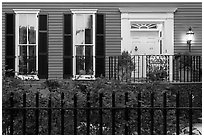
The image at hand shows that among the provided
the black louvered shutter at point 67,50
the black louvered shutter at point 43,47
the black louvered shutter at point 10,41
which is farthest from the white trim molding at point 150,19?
the black louvered shutter at point 10,41

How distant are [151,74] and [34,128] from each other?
28.6 ft

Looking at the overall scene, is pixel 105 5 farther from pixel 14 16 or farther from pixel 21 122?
pixel 21 122

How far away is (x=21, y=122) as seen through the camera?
5.05 meters

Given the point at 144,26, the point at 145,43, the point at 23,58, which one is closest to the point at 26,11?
the point at 23,58

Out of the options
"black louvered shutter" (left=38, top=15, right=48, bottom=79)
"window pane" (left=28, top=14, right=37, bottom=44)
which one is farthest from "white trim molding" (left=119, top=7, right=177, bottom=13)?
"window pane" (left=28, top=14, right=37, bottom=44)

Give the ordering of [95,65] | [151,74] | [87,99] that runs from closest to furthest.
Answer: [87,99] < [151,74] < [95,65]

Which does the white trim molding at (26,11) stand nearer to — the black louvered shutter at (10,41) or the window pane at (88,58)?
the black louvered shutter at (10,41)

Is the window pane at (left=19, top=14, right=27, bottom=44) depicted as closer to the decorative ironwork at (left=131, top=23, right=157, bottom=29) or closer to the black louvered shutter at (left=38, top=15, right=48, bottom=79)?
the black louvered shutter at (left=38, top=15, right=48, bottom=79)

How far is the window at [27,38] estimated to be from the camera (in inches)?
582

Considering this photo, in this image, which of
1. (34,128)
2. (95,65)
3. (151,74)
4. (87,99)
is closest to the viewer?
(87,99)

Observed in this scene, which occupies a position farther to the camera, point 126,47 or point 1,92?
point 126,47

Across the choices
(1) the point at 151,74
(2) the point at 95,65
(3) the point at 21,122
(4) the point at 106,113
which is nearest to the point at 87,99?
(4) the point at 106,113

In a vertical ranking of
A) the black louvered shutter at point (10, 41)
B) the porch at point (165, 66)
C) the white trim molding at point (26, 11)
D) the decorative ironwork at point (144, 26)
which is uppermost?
the white trim molding at point (26, 11)

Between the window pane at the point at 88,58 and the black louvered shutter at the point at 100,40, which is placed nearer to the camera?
the window pane at the point at 88,58
